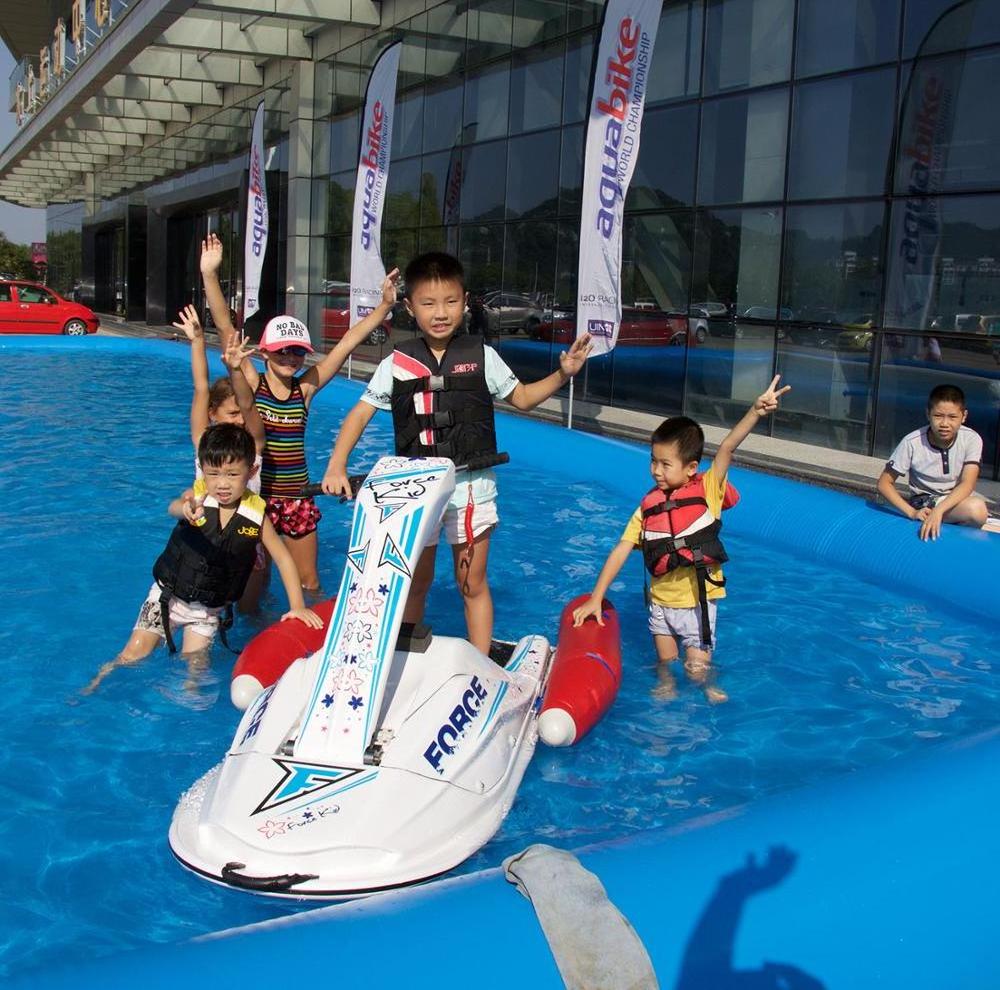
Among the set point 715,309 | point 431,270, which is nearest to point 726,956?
point 431,270

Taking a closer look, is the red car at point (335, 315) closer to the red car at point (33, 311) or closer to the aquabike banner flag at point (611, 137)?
the red car at point (33, 311)

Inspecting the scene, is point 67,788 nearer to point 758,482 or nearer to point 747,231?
point 758,482

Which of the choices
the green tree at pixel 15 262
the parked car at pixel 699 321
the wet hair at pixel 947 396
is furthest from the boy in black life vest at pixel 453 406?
the green tree at pixel 15 262

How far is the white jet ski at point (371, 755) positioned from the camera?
2.89m

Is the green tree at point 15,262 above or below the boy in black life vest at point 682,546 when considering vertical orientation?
above

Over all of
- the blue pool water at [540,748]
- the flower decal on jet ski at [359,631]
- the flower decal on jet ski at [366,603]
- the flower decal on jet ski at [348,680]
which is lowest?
the blue pool water at [540,748]

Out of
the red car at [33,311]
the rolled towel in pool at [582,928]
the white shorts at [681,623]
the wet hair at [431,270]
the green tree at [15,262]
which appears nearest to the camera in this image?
the rolled towel in pool at [582,928]

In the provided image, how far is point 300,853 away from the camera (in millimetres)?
2859

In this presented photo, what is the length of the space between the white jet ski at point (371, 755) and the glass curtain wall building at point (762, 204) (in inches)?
294

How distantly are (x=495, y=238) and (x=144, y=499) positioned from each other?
915 cm

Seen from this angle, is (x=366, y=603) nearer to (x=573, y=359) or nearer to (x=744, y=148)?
(x=573, y=359)

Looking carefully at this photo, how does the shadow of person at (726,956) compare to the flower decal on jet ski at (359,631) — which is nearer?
the shadow of person at (726,956)

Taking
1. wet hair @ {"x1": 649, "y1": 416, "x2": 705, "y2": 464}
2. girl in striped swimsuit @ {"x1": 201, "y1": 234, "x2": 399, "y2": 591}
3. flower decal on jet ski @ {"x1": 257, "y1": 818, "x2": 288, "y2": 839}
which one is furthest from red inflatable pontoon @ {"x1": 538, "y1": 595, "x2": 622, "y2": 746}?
girl in striped swimsuit @ {"x1": 201, "y1": 234, "x2": 399, "y2": 591}

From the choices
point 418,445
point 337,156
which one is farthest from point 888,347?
point 337,156
